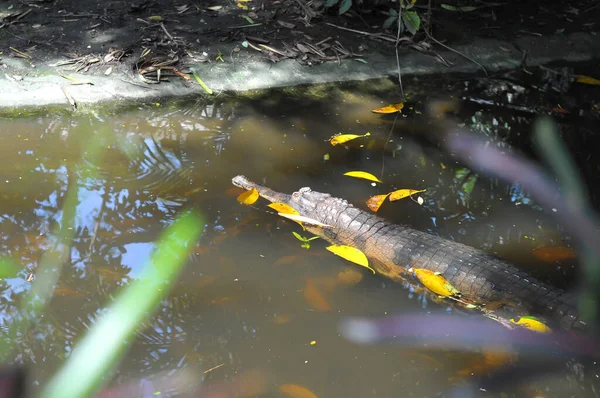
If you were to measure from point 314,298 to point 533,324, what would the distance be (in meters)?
1.06

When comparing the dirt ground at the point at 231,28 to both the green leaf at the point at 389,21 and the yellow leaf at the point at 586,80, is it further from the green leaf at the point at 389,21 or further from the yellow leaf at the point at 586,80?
the yellow leaf at the point at 586,80

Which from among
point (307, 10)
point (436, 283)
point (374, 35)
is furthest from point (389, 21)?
point (436, 283)

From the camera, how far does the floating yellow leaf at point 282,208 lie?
11.8ft

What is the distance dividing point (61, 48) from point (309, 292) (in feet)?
10.7

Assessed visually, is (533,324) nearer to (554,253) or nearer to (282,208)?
(554,253)

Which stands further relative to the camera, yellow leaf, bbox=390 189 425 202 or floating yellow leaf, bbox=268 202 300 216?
yellow leaf, bbox=390 189 425 202

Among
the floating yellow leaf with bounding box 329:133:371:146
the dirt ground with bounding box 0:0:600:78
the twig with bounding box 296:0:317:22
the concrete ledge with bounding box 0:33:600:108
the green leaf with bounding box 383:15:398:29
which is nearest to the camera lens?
the floating yellow leaf with bounding box 329:133:371:146

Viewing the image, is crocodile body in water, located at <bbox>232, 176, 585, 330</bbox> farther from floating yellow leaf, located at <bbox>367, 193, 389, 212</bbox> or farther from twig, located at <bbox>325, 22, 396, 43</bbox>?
twig, located at <bbox>325, 22, 396, 43</bbox>

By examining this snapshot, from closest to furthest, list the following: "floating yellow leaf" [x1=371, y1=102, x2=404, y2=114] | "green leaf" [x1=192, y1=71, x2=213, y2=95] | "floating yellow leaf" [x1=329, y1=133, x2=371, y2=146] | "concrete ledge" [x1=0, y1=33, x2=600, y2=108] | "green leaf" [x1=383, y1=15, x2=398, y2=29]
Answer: "floating yellow leaf" [x1=329, y1=133, x2=371, y2=146] < "concrete ledge" [x1=0, y1=33, x2=600, y2=108] < "floating yellow leaf" [x1=371, y1=102, x2=404, y2=114] < "green leaf" [x1=192, y1=71, x2=213, y2=95] < "green leaf" [x1=383, y1=15, x2=398, y2=29]

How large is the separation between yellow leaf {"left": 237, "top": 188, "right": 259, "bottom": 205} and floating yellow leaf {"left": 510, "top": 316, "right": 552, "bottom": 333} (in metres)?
1.57

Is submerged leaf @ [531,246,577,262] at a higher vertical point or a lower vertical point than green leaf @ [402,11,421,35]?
lower

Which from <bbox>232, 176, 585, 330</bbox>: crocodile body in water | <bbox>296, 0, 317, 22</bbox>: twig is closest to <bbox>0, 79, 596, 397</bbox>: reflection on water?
<bbox>232, 176, 585, 330</bbox>: crocodile body in water

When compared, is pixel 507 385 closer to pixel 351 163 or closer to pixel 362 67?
pixel 351 163

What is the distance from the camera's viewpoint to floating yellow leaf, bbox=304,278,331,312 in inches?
117
